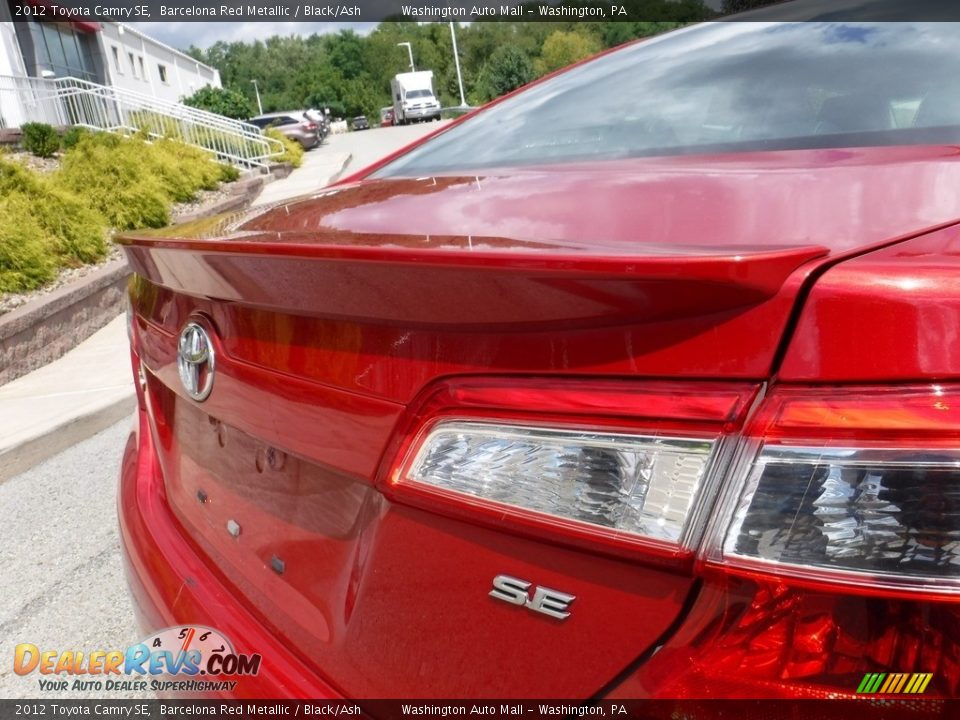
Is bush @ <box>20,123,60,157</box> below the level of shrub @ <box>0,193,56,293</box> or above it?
above

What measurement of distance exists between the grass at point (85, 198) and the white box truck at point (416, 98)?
3586 centimetres

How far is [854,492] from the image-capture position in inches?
31.7

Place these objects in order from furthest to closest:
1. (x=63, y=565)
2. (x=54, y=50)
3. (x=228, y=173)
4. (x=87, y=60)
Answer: (x=87, y=60) → (x=54, y=50) → (x=228, y=173) → (x=63, y=565)

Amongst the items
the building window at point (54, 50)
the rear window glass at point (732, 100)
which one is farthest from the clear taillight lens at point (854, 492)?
the building window at point (54, 50)

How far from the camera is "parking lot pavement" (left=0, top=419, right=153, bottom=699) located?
2611mm

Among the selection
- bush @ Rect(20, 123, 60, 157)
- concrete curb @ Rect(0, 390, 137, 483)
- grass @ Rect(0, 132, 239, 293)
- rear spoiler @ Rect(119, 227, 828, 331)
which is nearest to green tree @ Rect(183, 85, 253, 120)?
grass @ Rect(0, 132, 239, 293)

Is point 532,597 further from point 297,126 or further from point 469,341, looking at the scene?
point 297,126

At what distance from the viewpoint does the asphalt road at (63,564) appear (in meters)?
2.61

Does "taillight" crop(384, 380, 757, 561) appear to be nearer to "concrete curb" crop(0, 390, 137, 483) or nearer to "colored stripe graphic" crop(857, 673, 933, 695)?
"colored stripe graphic" crop(857, 673, 933, 695)

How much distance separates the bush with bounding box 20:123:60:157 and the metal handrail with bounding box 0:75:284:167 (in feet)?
9.90

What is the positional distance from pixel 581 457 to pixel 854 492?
0.29 meters

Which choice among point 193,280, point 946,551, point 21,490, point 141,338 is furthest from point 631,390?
point 21,490

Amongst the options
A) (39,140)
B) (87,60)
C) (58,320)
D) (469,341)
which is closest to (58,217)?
(58,320)

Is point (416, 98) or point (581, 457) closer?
point (581, 457)
